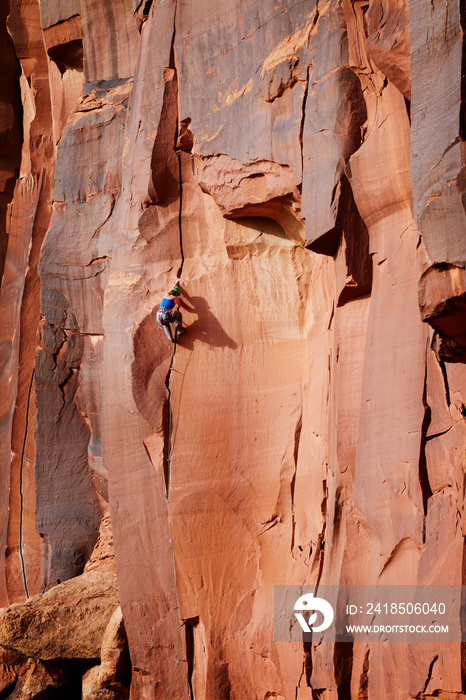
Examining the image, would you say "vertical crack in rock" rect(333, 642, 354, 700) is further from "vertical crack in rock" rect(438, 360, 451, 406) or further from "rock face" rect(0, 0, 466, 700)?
"vertical crack in rock" rect(438, 360, 451, 406)

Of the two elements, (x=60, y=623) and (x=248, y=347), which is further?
(x=60, y=623)

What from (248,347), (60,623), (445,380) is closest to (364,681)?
(445,380)

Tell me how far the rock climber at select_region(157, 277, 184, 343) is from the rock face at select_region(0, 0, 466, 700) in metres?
0.10

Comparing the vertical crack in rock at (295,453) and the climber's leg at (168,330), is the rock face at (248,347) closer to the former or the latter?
the vertical crack in rock at (295,453)

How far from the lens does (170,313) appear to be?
5.00 m

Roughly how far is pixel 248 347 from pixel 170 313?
567mm

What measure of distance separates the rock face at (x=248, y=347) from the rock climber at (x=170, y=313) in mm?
100

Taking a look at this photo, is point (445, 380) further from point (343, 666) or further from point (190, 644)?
point (190, 644)

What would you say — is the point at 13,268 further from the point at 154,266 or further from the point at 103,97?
the point at 154,266

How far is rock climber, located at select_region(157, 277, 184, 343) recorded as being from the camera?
4.99m

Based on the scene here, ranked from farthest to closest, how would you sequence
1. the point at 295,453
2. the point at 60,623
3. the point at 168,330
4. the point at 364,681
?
the point at 60,623 → the point at 168,330 → the point at 295,453 → the point at 364,681

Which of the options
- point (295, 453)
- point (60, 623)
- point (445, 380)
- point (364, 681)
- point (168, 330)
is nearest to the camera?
point (445, 380)

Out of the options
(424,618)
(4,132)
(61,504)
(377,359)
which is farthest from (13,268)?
(424,618)

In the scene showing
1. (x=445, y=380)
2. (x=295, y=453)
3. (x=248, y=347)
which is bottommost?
→ (x=295, y=453)
